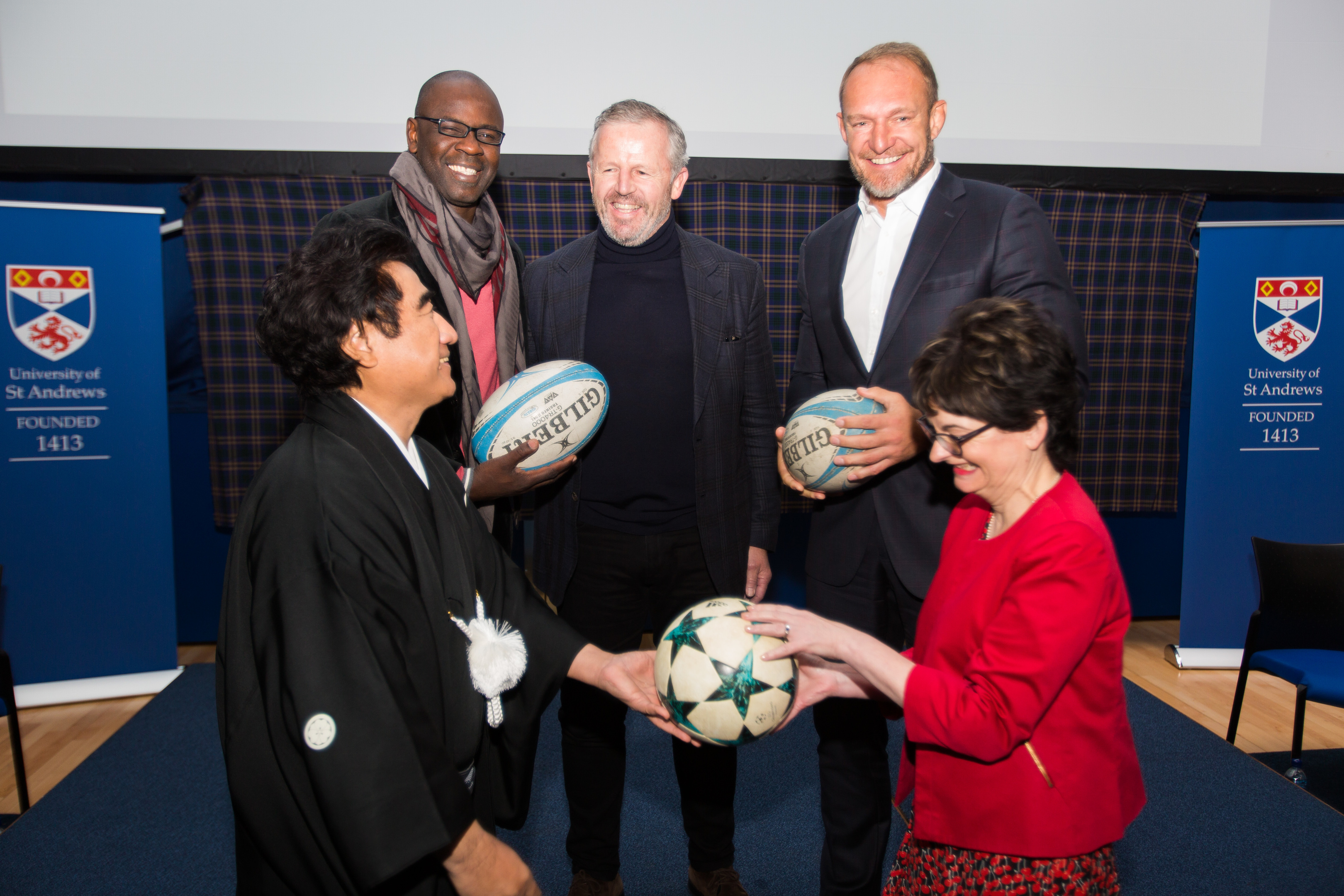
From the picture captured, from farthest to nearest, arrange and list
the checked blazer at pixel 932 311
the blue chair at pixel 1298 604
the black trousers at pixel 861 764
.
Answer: the blue chair at pixel 1298 604 < the black trousers at pixel 861 764 < the checked blazer at pixel 932 311

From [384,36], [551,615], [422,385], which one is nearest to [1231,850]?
[551,615]

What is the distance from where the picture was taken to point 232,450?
3.88m

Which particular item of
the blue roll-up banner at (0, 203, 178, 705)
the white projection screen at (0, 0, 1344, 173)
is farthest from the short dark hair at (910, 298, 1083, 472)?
the blue roll-up banner at (0, 203, 178, 705)

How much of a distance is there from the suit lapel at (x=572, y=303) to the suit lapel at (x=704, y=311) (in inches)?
10.3

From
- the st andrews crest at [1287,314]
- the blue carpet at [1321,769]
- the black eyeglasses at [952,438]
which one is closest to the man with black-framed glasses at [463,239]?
the black eyeglasses at [952,438]

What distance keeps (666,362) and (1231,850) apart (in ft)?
7.56

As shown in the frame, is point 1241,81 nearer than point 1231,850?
No

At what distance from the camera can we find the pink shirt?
2.13m

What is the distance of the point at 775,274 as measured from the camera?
4.07 meters

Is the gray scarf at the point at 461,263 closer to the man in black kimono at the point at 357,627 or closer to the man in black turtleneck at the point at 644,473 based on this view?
the man in black turtleneck at the point at 644,473

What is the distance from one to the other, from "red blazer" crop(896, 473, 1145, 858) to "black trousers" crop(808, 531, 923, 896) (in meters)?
0.55

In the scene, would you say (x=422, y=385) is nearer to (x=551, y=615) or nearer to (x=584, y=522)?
(x=551, y=615)

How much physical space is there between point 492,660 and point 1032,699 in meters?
0.84

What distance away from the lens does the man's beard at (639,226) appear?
206 cm
